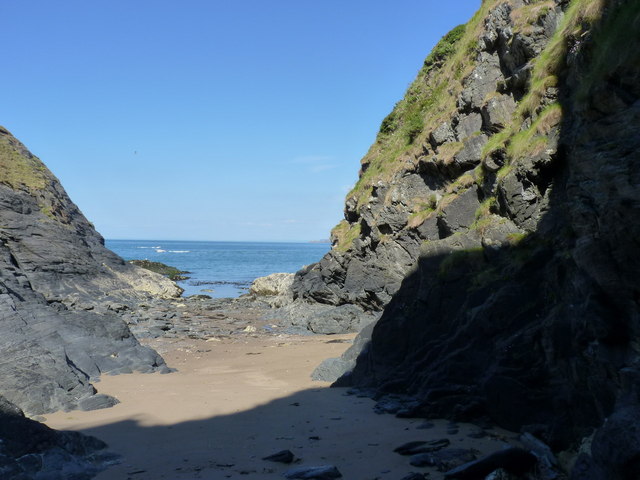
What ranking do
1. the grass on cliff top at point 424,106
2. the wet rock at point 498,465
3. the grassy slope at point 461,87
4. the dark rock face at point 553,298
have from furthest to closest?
1. the grass on cliff top at point 424,106
2. the grassy slope at point 461,87
3. the wet rock at point 498,465
4. the dark rock face at point 553,298

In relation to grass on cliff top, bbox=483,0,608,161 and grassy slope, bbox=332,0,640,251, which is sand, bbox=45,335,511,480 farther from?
grass on cliff top, bbox=483,0,608,161

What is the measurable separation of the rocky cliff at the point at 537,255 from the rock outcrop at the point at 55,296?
20.1ft

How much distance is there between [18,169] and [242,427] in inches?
1391

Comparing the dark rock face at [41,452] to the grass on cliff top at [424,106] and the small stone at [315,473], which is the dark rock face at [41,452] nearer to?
the small stone at [315,473]

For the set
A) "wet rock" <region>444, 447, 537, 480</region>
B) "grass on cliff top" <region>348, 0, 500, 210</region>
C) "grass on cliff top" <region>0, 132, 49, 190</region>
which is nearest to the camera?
"wet rock" <region>444, 447, 537, 480</region>

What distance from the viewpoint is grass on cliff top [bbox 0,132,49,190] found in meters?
34.2

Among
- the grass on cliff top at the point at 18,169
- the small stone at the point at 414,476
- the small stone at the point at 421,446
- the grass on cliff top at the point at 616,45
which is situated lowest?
the small stone at the point at 421,446

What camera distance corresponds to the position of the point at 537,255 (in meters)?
8.27

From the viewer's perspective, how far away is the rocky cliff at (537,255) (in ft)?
17.3

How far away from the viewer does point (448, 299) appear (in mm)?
9922

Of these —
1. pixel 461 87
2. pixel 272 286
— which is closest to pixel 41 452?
pixel 461 87

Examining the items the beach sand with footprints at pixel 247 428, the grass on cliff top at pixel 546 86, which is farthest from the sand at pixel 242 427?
the grass on cliff top at pixel 546 86

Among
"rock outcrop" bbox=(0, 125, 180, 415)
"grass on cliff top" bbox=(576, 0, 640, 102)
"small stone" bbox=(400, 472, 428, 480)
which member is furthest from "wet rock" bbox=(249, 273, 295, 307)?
"small stone" bbox=(400, 472, 428, 480)

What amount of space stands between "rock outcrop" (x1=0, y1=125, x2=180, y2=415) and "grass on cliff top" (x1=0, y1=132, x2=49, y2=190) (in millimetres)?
95
